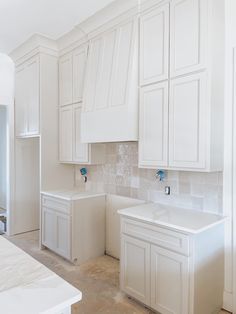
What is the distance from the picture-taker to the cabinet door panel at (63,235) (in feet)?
9.64

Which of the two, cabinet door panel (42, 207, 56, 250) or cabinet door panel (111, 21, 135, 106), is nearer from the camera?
cabinet door panel (111, 21, 135, 106)

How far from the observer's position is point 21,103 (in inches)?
149

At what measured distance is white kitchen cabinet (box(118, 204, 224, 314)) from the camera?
178cm

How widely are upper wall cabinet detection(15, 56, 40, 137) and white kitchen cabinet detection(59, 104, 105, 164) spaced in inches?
14.7

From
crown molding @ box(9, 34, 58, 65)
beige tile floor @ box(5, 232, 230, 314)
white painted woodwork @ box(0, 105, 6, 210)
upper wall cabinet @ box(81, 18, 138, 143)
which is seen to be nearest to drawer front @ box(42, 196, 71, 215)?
beige tile floor @ box(5, 232, 230, 314)

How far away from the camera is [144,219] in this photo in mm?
2061

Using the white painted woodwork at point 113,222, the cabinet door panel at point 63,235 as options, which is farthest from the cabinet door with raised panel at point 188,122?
the cabinet door panel at point 63,235

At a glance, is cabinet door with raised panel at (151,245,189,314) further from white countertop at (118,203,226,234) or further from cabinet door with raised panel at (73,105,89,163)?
cabinet door with raised panel at (73,105,89,163)

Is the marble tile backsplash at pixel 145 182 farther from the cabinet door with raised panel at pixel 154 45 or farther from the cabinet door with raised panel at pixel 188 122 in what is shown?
the cabinet door with raised panel at pixel 154 45

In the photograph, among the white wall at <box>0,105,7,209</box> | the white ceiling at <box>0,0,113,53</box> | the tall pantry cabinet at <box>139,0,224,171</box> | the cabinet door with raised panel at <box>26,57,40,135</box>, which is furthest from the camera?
the white wall at <box>0,105,7,209</box>

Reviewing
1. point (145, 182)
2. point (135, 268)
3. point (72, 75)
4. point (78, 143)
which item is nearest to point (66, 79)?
point (72, 75)

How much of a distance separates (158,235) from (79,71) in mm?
2313

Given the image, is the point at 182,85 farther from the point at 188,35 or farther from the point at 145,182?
the point at 145,182

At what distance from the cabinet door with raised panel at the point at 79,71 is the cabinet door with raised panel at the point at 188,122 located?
4.73 ft
